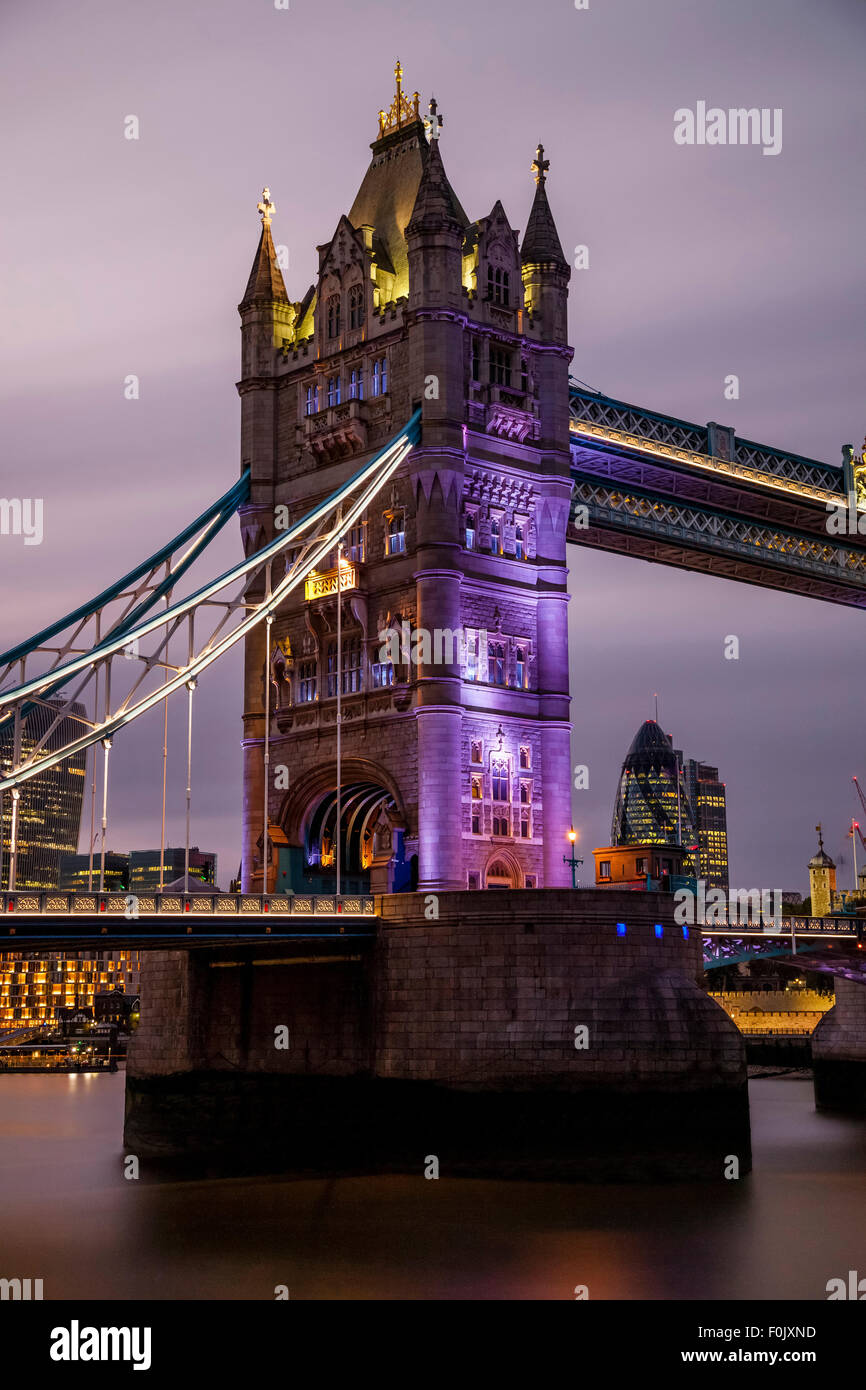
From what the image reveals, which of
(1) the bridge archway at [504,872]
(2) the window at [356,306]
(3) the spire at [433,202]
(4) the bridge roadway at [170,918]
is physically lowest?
(4) the bridge roadway at [170,918]

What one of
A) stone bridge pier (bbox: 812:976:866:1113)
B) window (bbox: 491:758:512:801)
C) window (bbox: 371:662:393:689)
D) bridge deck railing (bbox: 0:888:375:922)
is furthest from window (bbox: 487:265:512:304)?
stone bridge pier (bbox: 812:976:866:1113)

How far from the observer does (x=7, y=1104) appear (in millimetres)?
85250

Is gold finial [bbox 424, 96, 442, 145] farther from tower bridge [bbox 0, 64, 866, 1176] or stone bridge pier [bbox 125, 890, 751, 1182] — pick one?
stone bridge pier [bbox 125, 890, 751, 1182]

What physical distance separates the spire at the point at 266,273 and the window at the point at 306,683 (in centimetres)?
1312

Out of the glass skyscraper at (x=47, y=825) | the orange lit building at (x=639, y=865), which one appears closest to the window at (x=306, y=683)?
the orange lit building at (x=639, y=865)

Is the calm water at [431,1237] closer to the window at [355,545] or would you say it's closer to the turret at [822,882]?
the window at [355,545]

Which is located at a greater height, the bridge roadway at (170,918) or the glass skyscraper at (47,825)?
the glass skyscraper at (47,825)

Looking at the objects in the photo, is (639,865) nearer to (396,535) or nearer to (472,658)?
(472,658)

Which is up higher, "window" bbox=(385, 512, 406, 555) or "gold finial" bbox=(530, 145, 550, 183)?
"gold finial" bbox=(530, 145, 550, 183)

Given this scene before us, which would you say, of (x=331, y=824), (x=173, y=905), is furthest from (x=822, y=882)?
(x=173, y=905)

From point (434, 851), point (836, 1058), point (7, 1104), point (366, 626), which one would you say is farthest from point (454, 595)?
point (7, 1104)

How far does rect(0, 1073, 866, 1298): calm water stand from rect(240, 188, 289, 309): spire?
97.5ft

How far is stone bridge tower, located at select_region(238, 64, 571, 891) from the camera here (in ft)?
163

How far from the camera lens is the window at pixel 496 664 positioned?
51.2 metres
